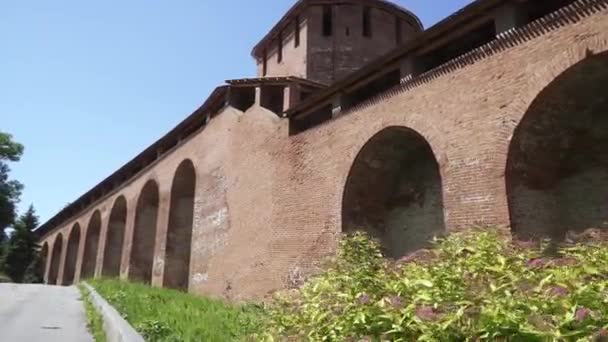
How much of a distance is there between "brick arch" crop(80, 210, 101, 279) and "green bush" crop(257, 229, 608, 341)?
25.1 meters

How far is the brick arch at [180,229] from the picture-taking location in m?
17.3

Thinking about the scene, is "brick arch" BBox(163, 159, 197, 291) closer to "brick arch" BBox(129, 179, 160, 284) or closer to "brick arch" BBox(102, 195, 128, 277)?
"brick arch" BBox(129, 179, 160, 284)

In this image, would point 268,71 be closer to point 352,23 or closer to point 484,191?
point 352,23

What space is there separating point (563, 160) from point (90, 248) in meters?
25.1

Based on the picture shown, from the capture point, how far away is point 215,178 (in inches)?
592

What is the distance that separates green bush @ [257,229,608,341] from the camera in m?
2.49

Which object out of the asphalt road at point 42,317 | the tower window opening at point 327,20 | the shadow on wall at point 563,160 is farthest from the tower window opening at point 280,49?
the shadow on wall at point 563,160

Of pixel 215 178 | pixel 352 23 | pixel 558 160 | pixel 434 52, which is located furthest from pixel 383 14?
pixel 558 160

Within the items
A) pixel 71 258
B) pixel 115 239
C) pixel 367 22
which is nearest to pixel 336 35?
pixel 367 22

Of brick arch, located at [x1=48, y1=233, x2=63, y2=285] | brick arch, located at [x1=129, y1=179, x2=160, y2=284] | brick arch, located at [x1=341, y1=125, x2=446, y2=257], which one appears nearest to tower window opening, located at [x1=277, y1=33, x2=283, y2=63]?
brick arch, located at [x1=129, y1=179, x2=160, y2=284]

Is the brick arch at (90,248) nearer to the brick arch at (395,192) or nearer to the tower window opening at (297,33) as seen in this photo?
the tower window opening at (297,33)

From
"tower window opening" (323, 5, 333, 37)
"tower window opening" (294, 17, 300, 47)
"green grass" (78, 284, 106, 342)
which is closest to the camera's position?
"green grass" (78, 284, 106, 342)

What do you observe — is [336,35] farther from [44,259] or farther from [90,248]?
[44,259]

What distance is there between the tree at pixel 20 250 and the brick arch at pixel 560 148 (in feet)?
108
